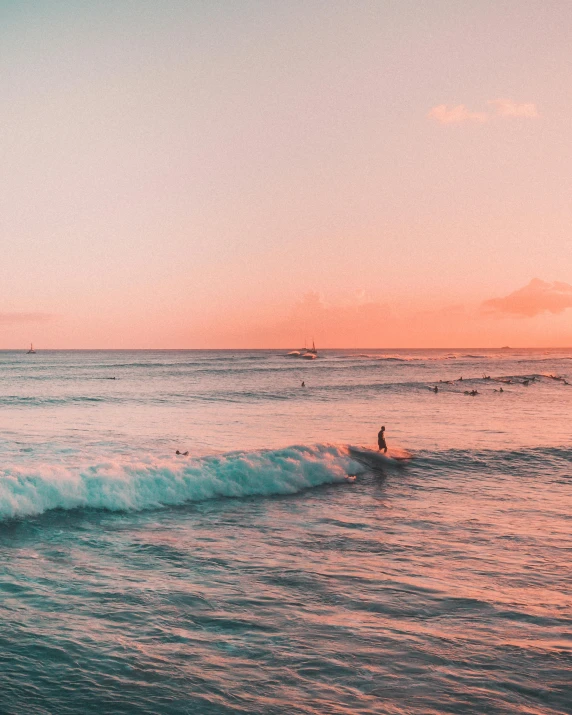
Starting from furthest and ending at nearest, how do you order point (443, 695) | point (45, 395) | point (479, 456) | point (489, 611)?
point (45, 395) → point (479, 456) → point (489, 611) → point (443, 695)

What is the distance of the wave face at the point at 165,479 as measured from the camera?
18250 mm

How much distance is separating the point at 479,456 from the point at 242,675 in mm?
21545

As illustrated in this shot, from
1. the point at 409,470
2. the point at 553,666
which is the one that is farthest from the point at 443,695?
the point at 409,470

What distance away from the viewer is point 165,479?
67.4 ft

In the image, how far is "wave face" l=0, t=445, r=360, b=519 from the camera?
1825 cm

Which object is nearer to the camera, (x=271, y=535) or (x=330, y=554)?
(x=330, y=554)

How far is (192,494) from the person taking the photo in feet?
66.5

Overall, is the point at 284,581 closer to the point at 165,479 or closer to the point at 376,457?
the point at 165,479

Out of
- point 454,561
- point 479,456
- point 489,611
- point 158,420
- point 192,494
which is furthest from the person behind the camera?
point 158,420

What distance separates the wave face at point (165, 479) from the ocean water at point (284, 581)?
0.23ft

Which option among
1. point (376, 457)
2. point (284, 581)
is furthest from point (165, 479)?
point (376, 457)

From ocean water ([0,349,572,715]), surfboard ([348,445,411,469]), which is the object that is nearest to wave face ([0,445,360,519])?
ocean water ([0,349,572,715])

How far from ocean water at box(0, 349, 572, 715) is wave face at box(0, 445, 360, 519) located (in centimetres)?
7

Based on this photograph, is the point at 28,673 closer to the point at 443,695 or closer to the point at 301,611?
the point at 301,611
